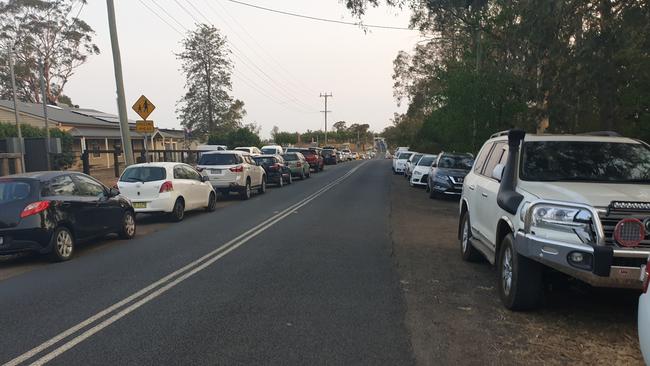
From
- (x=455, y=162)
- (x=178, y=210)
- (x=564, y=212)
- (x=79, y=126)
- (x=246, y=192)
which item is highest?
(x=79, y=126)

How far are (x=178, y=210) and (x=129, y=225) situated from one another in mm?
2670

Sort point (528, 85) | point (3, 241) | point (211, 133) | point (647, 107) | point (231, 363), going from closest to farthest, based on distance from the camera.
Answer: point (231, 363)
point (3, 241)
point (647, 107)
point (528, 85)
point (211, 133)

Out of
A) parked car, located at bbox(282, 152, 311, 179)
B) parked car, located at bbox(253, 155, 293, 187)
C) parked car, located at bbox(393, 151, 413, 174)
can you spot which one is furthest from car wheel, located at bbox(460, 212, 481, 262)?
parked car, located at bbox(393, 151, 413, 174)

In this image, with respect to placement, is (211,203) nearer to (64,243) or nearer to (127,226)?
(127,226)

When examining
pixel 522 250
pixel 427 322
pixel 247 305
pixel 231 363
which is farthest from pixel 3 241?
pixel 522 250

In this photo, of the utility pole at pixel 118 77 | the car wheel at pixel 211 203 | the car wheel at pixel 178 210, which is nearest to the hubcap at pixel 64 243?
the car wheel at pixel 178 210

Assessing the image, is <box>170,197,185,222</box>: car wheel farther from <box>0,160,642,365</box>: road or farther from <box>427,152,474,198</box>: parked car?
<box>427,152,474,198</box>: parked car

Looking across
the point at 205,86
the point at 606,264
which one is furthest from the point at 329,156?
the point at 606,264

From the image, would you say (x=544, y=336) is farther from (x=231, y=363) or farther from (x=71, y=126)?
(x=71, y=126)

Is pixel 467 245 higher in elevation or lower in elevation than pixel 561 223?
lower

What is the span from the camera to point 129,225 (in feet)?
36.1

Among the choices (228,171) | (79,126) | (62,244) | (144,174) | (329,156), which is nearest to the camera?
(62,244)

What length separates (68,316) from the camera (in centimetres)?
561

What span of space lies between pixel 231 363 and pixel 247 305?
158cm
